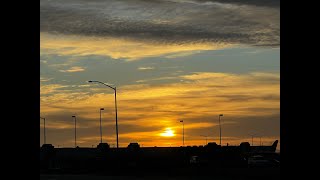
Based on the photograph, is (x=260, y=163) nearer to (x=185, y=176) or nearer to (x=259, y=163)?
(x=259, y=163)

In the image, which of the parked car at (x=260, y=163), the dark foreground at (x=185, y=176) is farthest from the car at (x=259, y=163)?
the dark foreground at (x=185, y=176)

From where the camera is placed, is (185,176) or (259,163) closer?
(185,176)

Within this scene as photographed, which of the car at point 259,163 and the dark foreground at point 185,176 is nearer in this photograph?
the dark foreground at point 185,176

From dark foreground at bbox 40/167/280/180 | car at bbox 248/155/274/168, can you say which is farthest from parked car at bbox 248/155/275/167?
dark foreground at bbox 40/167/280/180

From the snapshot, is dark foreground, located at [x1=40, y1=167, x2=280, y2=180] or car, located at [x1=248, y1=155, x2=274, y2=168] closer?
dark foreground, located at [x1=40, y1=167, x2=280, y2=180]

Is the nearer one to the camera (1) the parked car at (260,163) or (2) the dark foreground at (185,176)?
(2) the dark foreground at (185,176)

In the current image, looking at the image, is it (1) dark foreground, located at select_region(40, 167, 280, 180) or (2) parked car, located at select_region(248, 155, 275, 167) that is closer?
(1) dark foreground, located at select_region(40, 167, 280, 180)

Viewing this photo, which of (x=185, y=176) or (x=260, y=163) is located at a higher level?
(x=185, y=176)

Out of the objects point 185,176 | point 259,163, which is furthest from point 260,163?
point 185,176

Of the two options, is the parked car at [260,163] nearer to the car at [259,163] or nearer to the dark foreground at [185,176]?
the car at [259,163]

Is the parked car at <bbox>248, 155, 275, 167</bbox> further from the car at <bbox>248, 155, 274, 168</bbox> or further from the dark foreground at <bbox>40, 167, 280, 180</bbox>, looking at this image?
the dark foreground at <bbox>40, 167, 280, 180</bbox>

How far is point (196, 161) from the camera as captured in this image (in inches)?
3765
